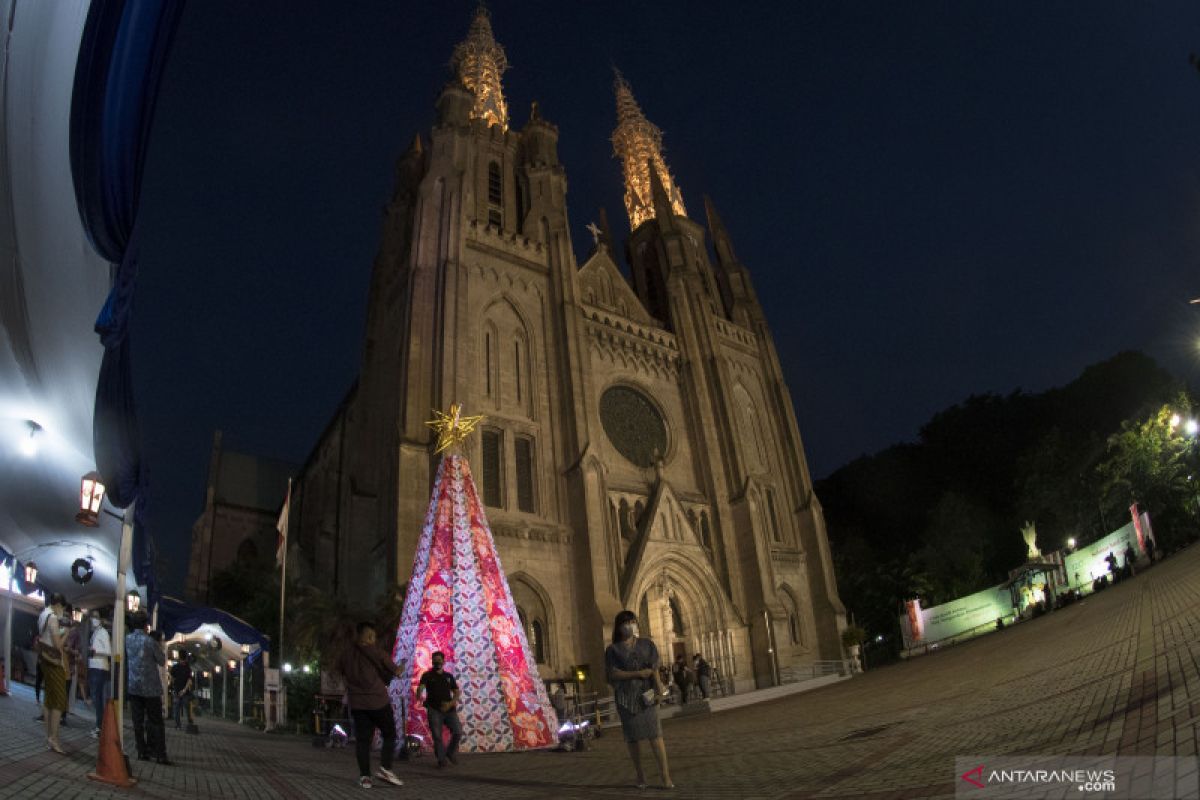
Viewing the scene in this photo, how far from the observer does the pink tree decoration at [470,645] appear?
9625 millimetres

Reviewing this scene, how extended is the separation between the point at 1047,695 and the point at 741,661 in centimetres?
1899

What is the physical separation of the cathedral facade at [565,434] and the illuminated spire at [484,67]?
139 inches

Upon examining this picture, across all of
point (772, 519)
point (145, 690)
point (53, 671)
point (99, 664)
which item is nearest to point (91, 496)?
point (99, 664)

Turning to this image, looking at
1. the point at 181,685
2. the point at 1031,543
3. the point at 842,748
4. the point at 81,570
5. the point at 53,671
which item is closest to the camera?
the point at 842,748

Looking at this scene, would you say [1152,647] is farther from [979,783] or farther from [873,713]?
[979,783]

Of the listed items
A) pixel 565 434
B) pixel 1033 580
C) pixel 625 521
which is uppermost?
pixel 565 434

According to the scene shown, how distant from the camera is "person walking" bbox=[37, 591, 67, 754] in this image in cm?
655

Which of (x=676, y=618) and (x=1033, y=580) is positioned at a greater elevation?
(x=1033, y=580)

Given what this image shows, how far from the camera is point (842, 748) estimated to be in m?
6.21

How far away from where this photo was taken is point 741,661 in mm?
24422

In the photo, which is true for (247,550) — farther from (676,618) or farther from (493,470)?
(676,618)

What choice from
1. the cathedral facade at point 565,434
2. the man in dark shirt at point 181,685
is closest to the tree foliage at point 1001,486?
the cathedral facade at point 565,434

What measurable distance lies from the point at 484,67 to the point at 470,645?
3835cm

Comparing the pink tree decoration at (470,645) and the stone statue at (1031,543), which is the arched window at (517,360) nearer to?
the pink tree decoration at (470,645)
